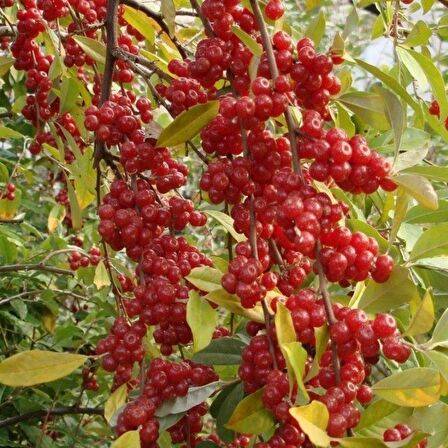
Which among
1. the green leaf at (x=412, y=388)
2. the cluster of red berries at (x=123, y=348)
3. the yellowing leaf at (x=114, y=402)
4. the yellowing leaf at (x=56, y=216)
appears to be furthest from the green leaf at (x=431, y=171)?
the yellowing leaf at (x=56, y=216)

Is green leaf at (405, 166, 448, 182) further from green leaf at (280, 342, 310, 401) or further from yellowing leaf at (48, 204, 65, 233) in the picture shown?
yellowing leaf at (48, 204, 65, 233)

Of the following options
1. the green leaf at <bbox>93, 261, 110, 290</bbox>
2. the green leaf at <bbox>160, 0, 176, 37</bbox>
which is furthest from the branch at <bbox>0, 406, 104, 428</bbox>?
the green leaf at <bbox>160, 0, 176, 37</bbox>

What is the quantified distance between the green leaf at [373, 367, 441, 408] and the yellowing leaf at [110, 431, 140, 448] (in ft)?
0.85

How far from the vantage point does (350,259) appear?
0.79 m

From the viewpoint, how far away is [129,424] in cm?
84

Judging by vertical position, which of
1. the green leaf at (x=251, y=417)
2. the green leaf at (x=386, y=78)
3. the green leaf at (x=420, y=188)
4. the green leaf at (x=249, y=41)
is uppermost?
the green leaf at (x=249, y=41)

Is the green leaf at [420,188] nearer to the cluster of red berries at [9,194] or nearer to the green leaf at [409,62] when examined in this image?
the green leaf at [409,62]

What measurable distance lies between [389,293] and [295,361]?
199 millimetres

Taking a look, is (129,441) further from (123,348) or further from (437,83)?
(437,83)

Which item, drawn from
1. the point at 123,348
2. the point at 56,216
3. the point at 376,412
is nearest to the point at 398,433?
the point at 376,412

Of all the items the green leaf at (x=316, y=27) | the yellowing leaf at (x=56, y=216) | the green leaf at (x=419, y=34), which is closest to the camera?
the green leaf at (x=316, y=27)

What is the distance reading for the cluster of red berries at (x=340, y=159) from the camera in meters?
0.79

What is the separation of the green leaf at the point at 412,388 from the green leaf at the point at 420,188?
172 mm

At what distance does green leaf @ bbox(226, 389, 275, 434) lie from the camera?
31.2 inches
